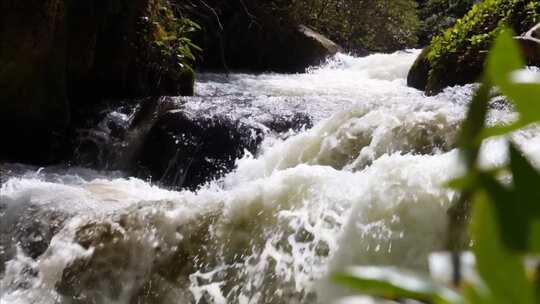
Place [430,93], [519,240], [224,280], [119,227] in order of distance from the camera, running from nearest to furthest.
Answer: [519,240]
[224,280]
[119,227]
[430,93]

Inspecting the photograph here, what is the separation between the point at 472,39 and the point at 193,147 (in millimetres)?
3346

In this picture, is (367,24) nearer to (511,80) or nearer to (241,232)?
(241,232)

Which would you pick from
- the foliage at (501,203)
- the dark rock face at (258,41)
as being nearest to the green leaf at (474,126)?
the foliage at (501,203)

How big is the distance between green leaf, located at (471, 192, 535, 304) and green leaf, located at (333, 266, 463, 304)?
2cm

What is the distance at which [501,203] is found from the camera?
211 mm

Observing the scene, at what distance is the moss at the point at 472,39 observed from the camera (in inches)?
264

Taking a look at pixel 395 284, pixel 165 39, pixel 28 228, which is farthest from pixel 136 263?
pixel 165 39

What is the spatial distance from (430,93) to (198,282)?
16.6 ft

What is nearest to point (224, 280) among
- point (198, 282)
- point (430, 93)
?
point (198, 282)

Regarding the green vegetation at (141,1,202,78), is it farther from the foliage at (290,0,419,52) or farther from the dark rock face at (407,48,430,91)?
the foliage at (290,0,419,52)

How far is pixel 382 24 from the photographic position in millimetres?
15945

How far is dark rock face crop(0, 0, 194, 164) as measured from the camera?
19.1ft

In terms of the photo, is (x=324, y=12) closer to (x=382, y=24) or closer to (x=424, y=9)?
(x=382, y=24)

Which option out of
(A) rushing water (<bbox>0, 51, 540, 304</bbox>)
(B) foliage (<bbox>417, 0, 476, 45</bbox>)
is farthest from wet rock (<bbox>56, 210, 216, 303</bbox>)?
(B) foliage (<bbox>417, 0, 476, 45</bbox>)
